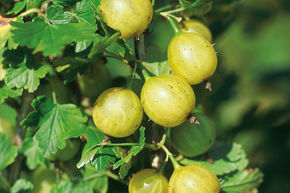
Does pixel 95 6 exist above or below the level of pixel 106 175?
above

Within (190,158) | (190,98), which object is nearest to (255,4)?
(190,158)

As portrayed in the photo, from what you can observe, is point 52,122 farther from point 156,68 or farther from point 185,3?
point 185,3

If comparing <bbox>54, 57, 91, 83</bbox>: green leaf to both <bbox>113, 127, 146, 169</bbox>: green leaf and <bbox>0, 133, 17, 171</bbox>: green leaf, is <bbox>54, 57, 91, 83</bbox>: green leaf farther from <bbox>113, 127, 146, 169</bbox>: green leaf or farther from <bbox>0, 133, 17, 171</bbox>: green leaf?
<bbox>0, 133, 17, 171</bbox>: green leaf

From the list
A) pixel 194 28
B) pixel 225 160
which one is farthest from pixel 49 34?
pixel 225 160

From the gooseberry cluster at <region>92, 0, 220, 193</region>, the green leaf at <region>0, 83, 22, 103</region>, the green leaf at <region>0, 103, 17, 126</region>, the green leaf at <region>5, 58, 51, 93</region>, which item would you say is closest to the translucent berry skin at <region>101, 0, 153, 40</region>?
the gooseberry cluster at <region>92, 0, 220, 193</region>

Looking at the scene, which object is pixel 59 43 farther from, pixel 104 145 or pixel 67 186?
pixel 67 186
